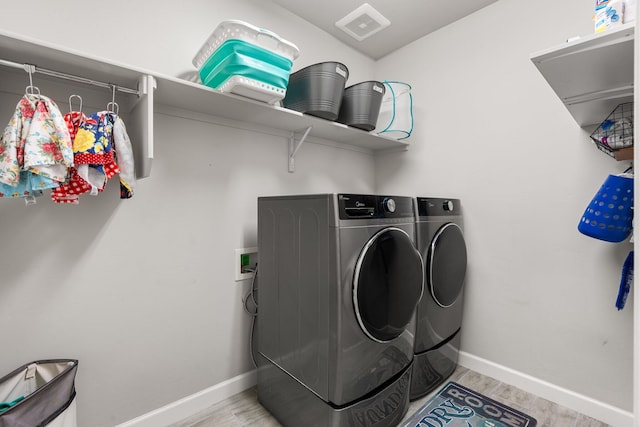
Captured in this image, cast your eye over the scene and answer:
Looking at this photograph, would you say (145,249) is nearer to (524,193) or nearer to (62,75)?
(62,75)

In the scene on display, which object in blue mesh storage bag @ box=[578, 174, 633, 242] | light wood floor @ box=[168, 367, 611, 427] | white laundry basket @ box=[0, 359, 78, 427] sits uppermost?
blue mesh storage bag @ box=[578, 174, 633, 242]

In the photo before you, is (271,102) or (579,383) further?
(579,383)

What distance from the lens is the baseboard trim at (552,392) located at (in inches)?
63.8

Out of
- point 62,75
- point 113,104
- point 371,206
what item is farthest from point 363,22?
point 62,75

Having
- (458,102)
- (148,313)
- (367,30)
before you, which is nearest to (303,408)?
(148,313)

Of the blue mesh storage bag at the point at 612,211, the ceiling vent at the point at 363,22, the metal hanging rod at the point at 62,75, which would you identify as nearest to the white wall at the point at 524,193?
the blue mesh storage bag at the point at 612,211

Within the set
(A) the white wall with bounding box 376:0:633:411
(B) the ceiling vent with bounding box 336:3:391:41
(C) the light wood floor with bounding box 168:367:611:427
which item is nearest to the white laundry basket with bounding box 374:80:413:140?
(A) the white wall with bounding box 376:0:633:411

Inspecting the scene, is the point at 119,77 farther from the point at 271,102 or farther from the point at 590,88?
the point at 590,88

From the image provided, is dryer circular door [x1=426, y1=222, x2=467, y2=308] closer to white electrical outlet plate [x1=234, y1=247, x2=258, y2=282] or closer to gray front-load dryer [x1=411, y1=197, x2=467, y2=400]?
gray front-load dryer [x1=411, y1=197, x2=467, y2=400]

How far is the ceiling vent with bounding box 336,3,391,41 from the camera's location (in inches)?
81.7

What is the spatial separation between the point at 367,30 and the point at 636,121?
78.6 inches

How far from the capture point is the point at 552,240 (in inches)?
71.7

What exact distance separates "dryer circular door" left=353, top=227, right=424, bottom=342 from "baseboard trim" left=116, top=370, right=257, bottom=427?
3.33 feet

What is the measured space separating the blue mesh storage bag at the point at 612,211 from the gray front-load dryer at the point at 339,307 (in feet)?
2.76
